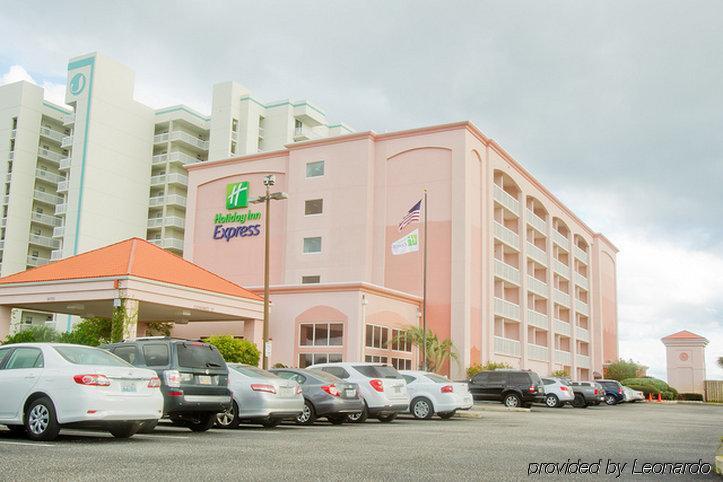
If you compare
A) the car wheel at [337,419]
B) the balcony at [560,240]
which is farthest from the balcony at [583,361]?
the car wheel at [337,419]

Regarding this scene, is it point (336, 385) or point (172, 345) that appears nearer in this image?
point (172, 345)

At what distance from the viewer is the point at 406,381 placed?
80.4ft

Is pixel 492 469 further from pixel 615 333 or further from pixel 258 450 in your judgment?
pixel 615 333

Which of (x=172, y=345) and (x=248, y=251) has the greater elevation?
(x=248, y=251)

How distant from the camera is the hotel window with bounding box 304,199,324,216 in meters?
51.9

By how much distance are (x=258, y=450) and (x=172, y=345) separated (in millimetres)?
4291

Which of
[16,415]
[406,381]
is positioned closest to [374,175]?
[406,381]

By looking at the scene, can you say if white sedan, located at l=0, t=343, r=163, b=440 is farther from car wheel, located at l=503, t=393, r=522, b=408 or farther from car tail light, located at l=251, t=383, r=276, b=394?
car wheel, located at l=503, t=393, r=522, b=408

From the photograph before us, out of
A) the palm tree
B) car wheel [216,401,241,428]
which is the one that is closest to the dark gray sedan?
car wheel [216,401,241,428]

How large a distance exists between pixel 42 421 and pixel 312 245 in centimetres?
3932

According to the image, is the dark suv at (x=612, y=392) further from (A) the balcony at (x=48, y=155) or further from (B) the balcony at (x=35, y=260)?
(A) the balcony at (x=48, y=155)

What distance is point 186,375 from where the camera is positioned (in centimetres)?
1547

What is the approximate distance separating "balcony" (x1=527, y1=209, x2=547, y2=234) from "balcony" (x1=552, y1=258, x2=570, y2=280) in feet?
12.7

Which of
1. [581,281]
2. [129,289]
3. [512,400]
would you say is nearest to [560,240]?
[581,281]
